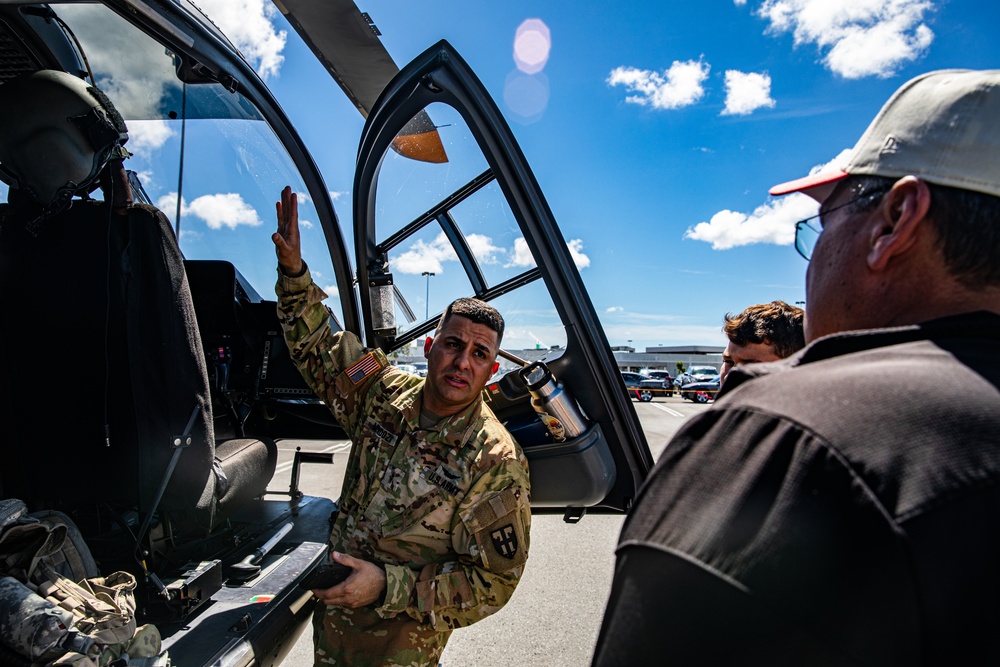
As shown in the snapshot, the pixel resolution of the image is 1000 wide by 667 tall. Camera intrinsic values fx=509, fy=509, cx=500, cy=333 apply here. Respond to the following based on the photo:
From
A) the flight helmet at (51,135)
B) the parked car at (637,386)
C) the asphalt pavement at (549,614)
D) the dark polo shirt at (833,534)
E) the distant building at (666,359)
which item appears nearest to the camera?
the dark polo shirt at (833,534)

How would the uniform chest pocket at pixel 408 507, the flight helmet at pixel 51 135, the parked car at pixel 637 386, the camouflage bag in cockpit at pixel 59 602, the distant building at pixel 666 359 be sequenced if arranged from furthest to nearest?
the distant building at pixel 666 359
the parked car at pixel 637 386
the uniform chest pocket at pixel 408 507
the flight helmet at pixel 51 135
the camouflage bag in cockpit at pixel 59 602

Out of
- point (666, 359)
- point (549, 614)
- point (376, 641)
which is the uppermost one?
point (376, 641)

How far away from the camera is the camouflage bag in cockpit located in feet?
3.94

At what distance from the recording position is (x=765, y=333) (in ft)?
7.52

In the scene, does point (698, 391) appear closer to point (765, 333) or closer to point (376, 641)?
point (765, 333)

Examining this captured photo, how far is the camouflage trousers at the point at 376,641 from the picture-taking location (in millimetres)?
1717

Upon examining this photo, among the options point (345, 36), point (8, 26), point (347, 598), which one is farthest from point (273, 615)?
point (8, 26)

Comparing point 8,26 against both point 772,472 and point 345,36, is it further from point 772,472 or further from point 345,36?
point 772,472

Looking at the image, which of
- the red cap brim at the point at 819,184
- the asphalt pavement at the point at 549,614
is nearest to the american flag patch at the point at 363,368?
the asphalt pavement at the point at 549,614

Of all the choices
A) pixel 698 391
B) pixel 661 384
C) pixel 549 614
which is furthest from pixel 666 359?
pixel 549 614

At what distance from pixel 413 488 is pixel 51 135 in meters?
1.68

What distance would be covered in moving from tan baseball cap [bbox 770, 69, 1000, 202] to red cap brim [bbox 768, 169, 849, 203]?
5cm

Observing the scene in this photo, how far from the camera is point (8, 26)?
2094 mm

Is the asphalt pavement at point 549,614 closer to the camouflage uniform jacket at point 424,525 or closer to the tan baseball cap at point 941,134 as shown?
the camouflage uniform jacket at point 424,525
